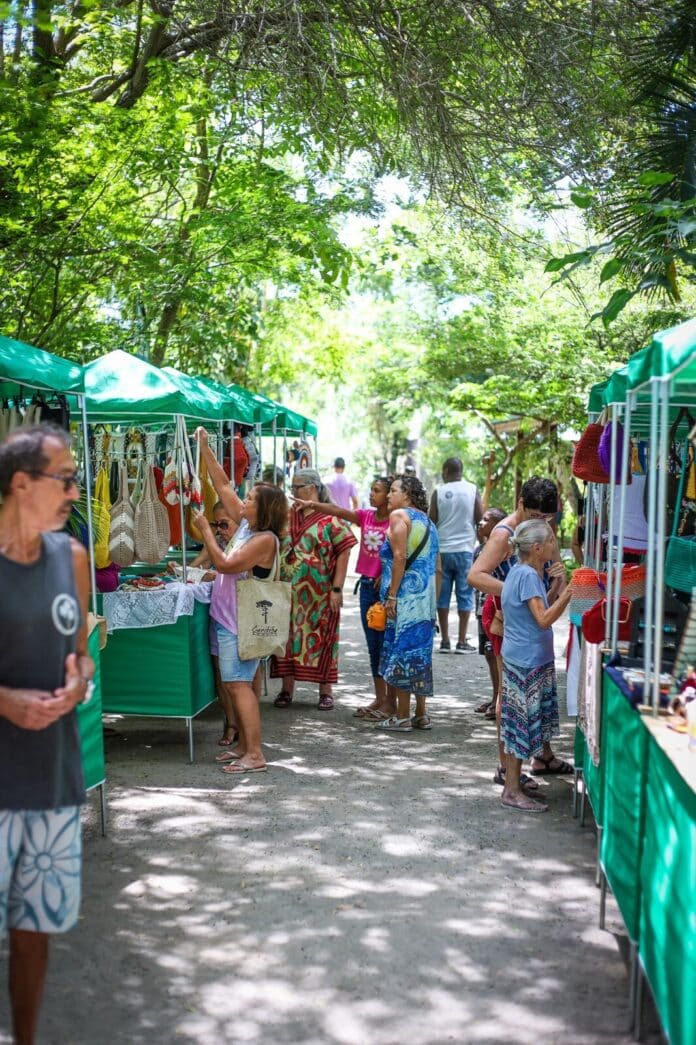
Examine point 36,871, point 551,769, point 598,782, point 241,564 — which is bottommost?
point 551,769

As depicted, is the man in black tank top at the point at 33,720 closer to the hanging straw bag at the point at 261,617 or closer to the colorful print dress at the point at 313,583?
the hanging straw bag at the point at 261,617

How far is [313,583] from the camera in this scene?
26.4 ft

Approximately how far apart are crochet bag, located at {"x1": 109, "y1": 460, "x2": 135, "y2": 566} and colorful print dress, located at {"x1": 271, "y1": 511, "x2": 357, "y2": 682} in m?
1.54

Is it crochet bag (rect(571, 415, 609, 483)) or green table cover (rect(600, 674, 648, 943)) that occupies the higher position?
crochet bag (rect(571, 415, 609, 483))

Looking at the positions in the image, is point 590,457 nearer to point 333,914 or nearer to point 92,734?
point 333,914

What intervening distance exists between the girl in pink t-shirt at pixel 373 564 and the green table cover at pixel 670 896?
15.4 ft

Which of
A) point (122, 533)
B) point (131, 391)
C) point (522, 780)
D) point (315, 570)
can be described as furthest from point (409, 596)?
point (131, 391)

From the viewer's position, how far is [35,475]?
2844 millimetres

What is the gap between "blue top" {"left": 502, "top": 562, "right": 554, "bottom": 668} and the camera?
5406mm

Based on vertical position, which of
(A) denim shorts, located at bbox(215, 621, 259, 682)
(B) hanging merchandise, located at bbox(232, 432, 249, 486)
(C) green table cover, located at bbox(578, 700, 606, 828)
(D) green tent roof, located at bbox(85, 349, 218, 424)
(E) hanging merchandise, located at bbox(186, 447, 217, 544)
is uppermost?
(D) green tent roof, located at bbox(85, 349, 218, 424)

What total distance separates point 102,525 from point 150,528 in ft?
1.19

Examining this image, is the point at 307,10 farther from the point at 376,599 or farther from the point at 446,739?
the point at 446,739

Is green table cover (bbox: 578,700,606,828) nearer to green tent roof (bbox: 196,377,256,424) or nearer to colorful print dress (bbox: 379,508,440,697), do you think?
colorful print dress (bbox: 379,508,440,697)

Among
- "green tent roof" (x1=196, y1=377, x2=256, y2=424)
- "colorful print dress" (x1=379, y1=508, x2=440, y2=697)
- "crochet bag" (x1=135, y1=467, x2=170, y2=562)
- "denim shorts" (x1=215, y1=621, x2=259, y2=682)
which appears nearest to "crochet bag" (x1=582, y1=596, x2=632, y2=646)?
"denim shorts" (x1=215, y1=621, x2=259, y2=682)
